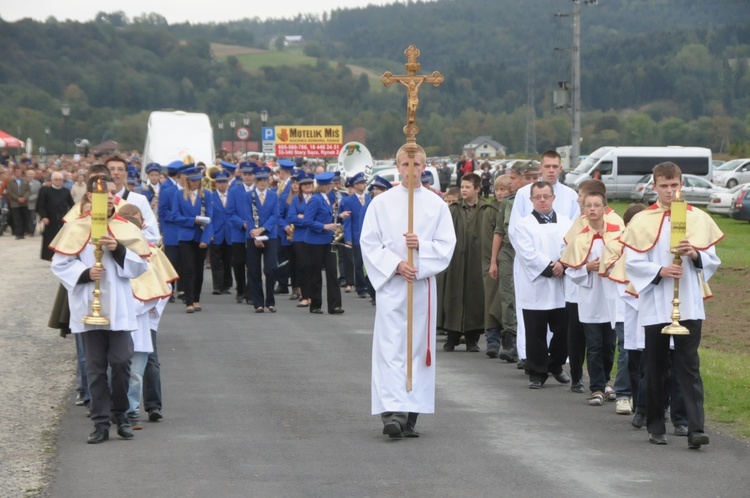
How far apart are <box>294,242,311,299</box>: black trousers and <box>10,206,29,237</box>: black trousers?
18.5 meters

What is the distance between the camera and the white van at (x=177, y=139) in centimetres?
3519

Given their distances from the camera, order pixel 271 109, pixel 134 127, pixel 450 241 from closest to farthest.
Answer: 1. pixel 450 241
2. pixel 134 127
3. pixel 271 109

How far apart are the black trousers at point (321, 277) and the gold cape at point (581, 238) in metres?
7.00

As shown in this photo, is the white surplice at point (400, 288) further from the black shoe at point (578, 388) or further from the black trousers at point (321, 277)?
the black trousers at point (321, 277)

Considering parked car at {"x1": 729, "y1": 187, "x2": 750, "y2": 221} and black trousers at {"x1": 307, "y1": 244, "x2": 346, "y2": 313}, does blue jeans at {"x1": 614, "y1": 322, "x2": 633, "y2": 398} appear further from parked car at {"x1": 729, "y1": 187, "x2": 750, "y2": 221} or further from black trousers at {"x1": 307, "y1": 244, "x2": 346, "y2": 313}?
parked car at {"x1": 729, "y1": 187, "x2": 750, "y2": 221}

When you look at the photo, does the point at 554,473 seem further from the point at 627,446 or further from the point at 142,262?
the point at 142,262

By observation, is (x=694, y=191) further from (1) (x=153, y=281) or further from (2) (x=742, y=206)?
(1) (x=153, y=281)

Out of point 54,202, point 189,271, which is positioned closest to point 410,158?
point 189,271

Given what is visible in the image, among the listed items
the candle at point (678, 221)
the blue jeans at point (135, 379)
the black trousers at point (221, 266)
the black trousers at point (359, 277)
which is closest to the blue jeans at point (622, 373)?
the candle at point (678, 221)

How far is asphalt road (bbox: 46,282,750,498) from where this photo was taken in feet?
25.3

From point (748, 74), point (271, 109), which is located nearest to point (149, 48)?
point (271, 109)

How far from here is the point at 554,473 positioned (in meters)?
8.03

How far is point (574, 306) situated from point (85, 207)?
4477 millimetres

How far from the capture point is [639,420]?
971 centimetres
